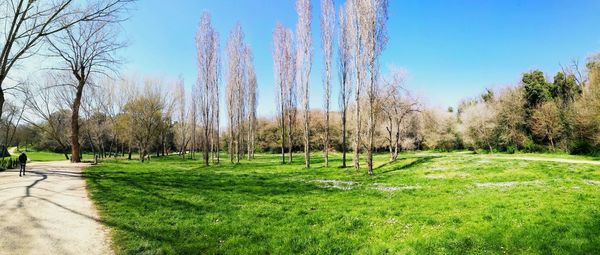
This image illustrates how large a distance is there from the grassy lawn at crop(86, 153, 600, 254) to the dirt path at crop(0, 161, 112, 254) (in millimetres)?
462

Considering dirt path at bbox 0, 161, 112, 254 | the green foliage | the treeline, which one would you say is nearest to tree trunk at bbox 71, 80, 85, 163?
dirt path at bbox 0, 161, 112, 254

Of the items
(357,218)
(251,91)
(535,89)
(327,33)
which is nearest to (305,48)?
(327,33)

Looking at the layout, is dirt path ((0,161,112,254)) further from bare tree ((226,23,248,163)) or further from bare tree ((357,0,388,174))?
bare tree ((226,23,248,163))

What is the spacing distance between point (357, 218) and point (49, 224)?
8.50m

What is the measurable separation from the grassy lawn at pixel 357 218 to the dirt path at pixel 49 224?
46 centimetres

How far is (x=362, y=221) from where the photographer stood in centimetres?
902

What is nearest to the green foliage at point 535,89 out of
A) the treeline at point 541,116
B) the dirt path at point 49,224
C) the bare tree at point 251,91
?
the treeline at point 541,116

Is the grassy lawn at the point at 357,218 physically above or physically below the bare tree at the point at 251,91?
below

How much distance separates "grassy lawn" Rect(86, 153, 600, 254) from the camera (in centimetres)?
708

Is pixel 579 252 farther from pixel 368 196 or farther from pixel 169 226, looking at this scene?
pixel 169 226

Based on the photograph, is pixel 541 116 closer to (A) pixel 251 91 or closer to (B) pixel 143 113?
(A) pixel 251 91

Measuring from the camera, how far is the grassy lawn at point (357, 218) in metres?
7.08

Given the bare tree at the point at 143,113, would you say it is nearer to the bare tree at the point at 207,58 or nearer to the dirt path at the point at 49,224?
the bare tree at the point at 207,58

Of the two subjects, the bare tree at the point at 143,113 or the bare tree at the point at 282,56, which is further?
the bare tree at the point at 143,113
